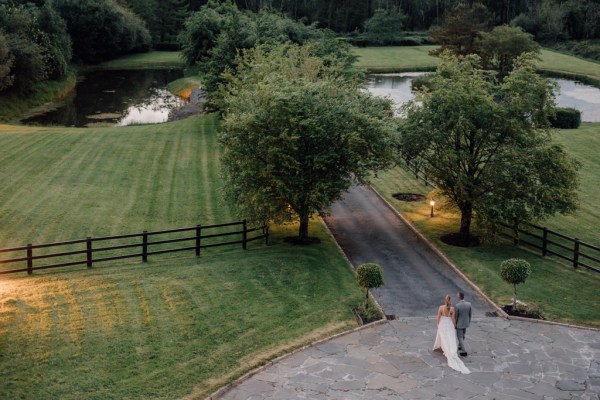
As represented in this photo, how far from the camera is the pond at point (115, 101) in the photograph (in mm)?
65875

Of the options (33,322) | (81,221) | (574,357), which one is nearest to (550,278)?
(574,357)

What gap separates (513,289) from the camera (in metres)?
23.6

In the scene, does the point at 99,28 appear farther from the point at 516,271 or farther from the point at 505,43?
the point at 516,271

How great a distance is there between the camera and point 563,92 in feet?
267

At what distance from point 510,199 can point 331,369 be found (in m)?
13.3

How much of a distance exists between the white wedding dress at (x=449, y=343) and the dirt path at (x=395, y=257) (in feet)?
10.3

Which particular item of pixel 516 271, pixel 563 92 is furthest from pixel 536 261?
pixel 563 92

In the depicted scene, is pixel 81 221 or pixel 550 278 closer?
pixel 550 278

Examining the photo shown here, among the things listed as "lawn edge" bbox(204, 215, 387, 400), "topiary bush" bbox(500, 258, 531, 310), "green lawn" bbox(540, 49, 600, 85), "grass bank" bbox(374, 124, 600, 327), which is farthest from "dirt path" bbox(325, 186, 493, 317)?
"green lawn" bbox(540, 49, 600, 85)

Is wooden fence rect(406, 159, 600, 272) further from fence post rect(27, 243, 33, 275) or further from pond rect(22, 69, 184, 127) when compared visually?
pond rect(22, 69, 184, 127)

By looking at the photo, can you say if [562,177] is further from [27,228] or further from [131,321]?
[27,228]

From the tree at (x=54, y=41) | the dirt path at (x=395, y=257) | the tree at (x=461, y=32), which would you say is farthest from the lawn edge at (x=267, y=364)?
the tree at (x=54, y=41)

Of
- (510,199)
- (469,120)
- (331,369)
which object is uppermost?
(469,120)

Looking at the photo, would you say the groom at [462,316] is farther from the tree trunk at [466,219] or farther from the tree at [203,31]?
the tree at [203,31]
